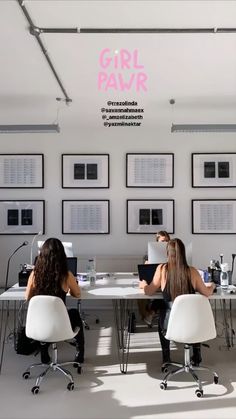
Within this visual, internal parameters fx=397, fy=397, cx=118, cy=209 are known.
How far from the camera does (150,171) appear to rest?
5836 mm

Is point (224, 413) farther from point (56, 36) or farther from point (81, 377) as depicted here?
point (56, 36)

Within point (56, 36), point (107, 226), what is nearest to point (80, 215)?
point (107, 226)

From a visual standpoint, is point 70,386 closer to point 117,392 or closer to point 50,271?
point 117,392

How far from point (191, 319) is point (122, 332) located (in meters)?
1.29

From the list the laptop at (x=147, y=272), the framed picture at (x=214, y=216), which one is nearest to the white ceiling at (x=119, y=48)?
the framed picture at (x=214, y=216)

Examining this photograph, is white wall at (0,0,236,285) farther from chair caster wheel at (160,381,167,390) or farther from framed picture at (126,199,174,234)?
chair caster wheel at (160,381,167,390)

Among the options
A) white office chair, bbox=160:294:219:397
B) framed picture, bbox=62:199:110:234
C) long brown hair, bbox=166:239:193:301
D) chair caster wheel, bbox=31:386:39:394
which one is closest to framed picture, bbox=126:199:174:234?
framed picture, bbox=62:199:110:234

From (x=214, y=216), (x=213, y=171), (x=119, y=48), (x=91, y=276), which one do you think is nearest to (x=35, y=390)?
(x=91, y=276)

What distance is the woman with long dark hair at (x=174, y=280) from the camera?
3273mm

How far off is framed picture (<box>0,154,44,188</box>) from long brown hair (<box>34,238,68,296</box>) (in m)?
2.68

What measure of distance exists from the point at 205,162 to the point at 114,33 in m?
3.30

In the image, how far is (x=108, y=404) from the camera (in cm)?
288

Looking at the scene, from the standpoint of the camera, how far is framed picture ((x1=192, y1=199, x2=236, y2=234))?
5.80 meters

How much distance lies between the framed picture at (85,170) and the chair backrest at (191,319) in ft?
10.2
